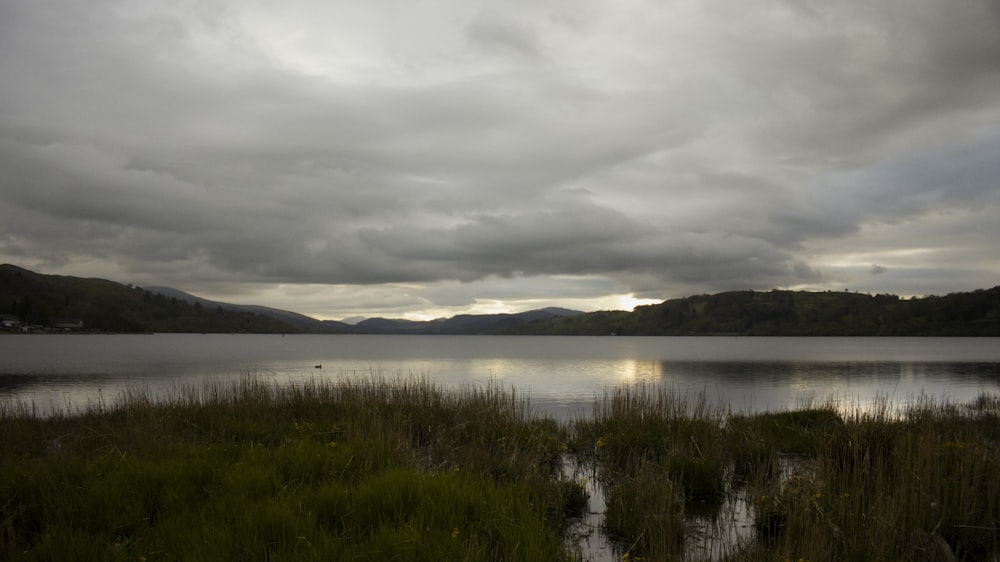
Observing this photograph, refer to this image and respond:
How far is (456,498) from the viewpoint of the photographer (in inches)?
246

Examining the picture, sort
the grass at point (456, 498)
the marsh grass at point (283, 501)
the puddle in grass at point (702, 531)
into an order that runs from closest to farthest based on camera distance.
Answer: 1. the marsh grass at point (283, 501)
2. the grass at point (456, 498)
3. the puddle in grass at point (702, 531)

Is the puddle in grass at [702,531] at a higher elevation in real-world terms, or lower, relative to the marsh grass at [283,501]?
lower

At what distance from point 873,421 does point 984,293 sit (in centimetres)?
24958

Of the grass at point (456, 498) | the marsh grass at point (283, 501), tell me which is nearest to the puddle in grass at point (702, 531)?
the grass at point (456, 498)

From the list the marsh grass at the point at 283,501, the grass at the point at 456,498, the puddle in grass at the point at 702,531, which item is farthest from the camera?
the puddle in grass at the point at 702,531

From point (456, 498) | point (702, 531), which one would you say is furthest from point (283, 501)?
point (702, 531)

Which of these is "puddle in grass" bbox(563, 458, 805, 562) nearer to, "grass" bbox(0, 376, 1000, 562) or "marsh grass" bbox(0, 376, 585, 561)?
"grass" bbox(0, 376, 1000, 562)

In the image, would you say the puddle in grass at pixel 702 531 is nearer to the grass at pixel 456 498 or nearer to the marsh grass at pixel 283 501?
the grass at pixel 456 498

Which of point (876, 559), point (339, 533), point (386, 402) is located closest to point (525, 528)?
point (339, 533)

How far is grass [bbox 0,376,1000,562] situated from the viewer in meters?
5.31

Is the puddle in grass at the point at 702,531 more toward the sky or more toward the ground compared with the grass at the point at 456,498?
more toward the ground

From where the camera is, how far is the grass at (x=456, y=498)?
5312 millimetres

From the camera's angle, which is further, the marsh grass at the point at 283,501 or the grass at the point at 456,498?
the grass at the point at 456,498

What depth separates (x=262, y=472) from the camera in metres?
7.29
